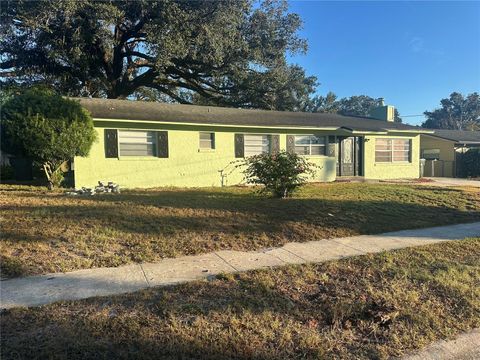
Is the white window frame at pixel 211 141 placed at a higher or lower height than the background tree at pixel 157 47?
lower

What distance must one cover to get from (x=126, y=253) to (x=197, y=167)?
10.1 m

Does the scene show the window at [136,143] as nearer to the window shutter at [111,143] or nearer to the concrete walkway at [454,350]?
the window shutter at [111,143]

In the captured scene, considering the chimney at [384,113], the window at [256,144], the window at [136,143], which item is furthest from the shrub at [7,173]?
the chimney at [384,113]

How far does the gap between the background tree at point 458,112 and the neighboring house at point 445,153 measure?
64.1 meters

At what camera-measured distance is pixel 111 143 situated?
13875 mm

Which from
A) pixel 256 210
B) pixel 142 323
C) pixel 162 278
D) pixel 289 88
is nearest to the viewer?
pixel 142 323

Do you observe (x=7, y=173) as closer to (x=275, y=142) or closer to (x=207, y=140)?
(x=207, y=140)

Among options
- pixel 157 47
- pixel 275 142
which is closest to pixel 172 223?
pixel 275 142

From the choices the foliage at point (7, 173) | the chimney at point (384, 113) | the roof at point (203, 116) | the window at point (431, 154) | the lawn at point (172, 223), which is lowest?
the lawn at point (172, 223)

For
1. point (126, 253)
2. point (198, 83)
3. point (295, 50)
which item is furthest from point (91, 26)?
point (126, 253)

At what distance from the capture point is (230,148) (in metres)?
16.2

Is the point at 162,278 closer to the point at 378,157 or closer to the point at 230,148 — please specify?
the point at 230,148

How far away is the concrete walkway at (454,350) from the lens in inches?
132

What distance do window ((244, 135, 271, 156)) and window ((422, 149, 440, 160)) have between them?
16752 millimetres
